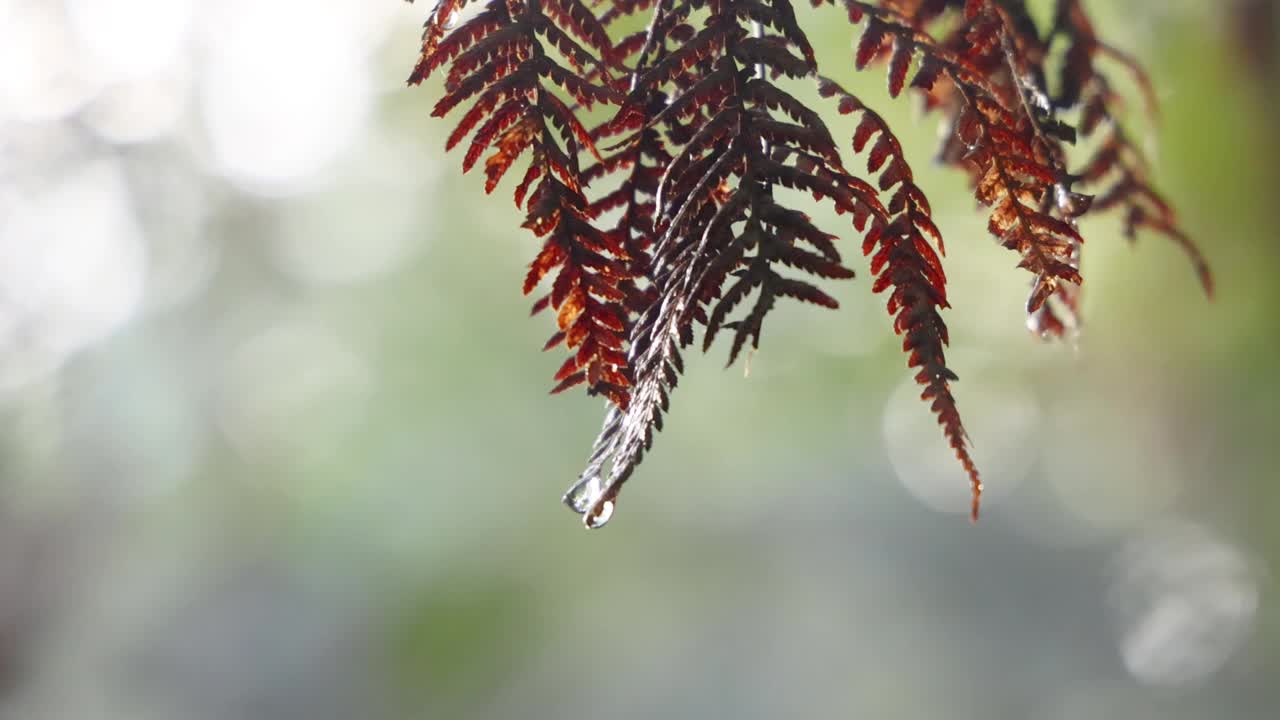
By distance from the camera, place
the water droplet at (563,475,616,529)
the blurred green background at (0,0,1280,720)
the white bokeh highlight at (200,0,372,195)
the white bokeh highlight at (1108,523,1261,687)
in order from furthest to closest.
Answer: the white bokeh highlight at (200,0,372,195)
the blurred green background at (0,0,1280,720)
the white bokeh highlight at (1108,523,1261,687)
the water droplet at (563,475,616,529)

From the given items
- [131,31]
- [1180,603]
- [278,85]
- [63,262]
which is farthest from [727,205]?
[278,85]

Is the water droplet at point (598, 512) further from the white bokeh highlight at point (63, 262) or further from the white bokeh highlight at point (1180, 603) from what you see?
the white bokeh highlight at point (63, 262)

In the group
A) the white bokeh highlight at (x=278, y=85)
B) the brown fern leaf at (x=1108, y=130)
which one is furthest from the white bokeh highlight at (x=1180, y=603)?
the white bokeh highlight at (x=278, y=85)

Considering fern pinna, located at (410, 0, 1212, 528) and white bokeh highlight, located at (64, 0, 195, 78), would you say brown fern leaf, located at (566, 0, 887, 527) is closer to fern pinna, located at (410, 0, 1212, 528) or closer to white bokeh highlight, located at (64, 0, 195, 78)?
fern pinna, located at (410, 0, 1212, 528)

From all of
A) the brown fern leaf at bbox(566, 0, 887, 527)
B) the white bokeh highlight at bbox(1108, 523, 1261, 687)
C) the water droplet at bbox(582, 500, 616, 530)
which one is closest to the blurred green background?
the white bokeh highlight at bbox(1108, 523, 1261, 687)

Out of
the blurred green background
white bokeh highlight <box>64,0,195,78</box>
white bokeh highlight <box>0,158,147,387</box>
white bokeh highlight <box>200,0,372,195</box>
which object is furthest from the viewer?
white bokeh highlight <box>200,0,372,195</box>

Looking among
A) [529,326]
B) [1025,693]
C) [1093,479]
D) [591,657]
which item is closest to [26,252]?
[529,326]

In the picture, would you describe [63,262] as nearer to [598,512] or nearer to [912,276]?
[598,512]

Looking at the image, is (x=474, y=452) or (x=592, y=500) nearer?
(x=592, y=500)
